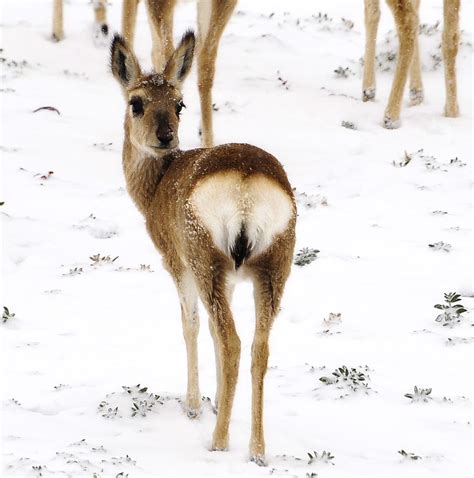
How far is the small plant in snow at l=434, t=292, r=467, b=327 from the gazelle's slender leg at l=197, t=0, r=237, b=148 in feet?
13.8

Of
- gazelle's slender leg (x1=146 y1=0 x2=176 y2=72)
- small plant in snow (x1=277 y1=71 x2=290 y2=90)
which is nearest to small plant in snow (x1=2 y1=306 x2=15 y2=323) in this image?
gazelle's slender leg (x1=146 y1=0 x2=176 y2=72)

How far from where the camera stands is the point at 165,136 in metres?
5.63

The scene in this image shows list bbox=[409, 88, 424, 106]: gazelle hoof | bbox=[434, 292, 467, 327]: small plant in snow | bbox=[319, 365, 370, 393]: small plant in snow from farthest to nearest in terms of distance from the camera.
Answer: bbox=[409, 88, 424, 106]: gazelle hoof
bbox=[434, 292, 467, 327]: small plant in snow
bbox=[319, 365, 370, 393]: small plant in snow

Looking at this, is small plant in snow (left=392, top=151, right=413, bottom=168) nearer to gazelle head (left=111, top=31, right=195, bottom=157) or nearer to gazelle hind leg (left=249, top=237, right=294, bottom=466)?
gazelle head (left=111, top=31, right=195, bottom=157)

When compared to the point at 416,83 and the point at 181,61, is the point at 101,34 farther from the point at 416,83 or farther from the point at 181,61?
the point at 181,61

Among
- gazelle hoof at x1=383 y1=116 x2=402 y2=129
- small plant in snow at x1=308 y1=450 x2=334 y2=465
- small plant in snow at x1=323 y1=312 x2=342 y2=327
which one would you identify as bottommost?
small plant in snow at x1=323 y1=312 x2=342 y2=327

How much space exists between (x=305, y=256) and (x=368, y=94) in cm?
480

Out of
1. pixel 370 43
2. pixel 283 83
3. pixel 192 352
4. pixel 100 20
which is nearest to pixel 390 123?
pixel 370 43

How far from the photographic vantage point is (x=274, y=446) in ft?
17.2

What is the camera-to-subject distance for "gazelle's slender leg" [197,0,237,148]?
1009 cm

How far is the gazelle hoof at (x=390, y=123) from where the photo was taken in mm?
11602

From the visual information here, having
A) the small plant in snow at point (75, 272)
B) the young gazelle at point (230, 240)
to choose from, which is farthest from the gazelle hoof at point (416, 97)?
the young gazelle at point (230, 240)

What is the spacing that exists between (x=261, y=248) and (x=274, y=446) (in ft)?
3.67

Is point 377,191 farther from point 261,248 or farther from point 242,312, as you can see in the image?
point 261,248
